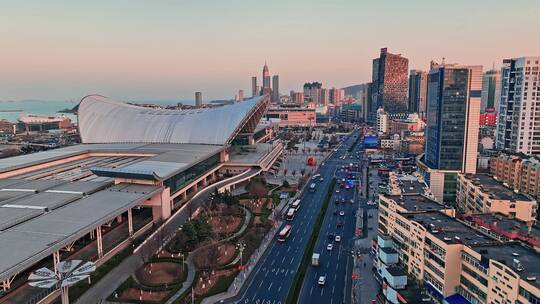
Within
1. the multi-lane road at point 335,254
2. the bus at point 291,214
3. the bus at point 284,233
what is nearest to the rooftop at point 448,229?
the multi-lane road at point 335,254

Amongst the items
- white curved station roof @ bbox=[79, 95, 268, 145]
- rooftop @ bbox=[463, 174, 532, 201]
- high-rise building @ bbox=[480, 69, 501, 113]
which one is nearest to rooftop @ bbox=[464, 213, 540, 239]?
rooftop @ bbox=[463, 174, 532, 201]

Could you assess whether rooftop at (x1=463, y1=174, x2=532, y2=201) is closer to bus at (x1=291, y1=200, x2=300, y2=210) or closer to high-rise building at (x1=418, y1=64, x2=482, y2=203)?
high-rise building at (x1=418, y1=64, x2=482, y2=203)

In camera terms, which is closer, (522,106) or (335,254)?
(335,254)

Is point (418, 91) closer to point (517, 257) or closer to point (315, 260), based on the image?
point (315, 260)

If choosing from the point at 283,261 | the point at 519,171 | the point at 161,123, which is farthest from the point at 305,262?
the point at 161,123

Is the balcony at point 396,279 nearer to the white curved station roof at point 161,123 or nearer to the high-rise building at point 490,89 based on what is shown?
the white curved station roof at point 161,123

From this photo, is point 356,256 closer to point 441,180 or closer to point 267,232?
point 267,232

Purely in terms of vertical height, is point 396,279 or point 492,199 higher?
point 492,199
